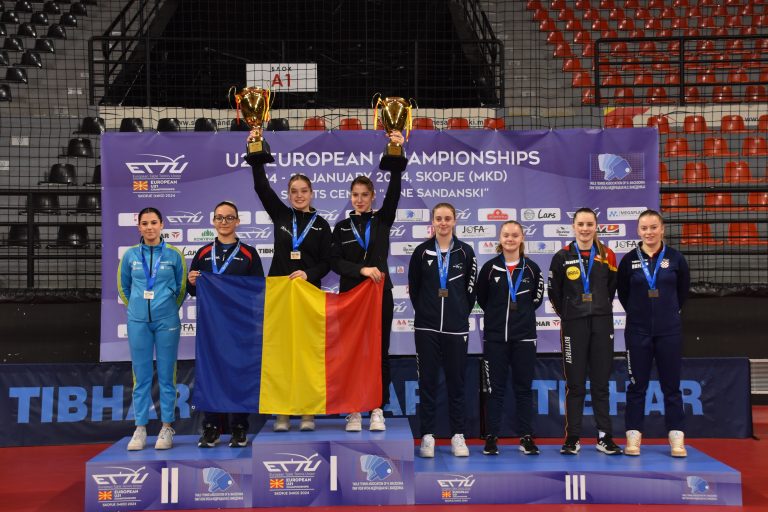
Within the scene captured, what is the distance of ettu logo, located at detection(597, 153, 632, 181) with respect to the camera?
730 centimetres

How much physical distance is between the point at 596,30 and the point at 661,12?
1182 millimetres

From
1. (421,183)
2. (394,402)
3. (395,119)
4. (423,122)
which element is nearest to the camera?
(395,119)

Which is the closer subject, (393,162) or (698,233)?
(393,162)

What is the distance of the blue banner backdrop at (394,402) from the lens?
22.6 ft

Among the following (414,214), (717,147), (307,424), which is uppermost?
(717,147)

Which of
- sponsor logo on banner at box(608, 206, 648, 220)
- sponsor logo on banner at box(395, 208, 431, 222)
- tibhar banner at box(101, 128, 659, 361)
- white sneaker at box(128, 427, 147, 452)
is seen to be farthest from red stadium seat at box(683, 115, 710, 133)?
white sneaker at box(128, 427, 147, 452)

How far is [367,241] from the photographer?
560 centimetres

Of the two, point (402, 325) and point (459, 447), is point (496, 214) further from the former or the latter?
point (459, 447)

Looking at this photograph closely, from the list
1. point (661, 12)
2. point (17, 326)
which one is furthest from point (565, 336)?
point (661, 12)

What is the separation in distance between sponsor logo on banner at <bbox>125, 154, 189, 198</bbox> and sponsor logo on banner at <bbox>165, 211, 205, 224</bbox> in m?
0.19

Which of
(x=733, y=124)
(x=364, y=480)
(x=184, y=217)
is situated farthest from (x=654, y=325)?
(x=733, y=124)

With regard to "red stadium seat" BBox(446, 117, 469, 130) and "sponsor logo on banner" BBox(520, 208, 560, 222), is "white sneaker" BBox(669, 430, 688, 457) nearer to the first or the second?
"sponsor logo on banner" BBox(520, 208, 560, 222)

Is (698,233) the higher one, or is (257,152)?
(257,152)

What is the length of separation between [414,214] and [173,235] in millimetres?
2270
